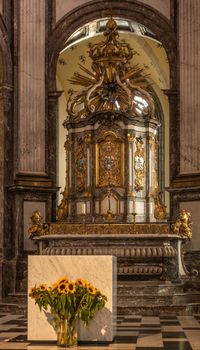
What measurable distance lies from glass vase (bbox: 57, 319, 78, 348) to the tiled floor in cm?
8

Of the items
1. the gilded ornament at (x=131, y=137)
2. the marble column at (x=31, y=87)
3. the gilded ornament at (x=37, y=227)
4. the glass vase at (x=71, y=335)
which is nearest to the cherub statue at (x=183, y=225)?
the gilded ornament at (x=131, y=137)

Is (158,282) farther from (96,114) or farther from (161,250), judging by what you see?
(96,114)

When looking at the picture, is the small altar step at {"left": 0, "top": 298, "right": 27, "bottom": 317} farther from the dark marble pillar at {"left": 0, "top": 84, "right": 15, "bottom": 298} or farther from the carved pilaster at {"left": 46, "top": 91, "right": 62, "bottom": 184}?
the carved pilaster at {"left": 46, "top": 91, "right": 62, "bottom": 184}

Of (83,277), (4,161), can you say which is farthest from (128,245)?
(83,277)

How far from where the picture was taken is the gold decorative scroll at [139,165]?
A: 16.1 meters

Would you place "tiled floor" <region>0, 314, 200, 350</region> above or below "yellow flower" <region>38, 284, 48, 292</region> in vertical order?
below

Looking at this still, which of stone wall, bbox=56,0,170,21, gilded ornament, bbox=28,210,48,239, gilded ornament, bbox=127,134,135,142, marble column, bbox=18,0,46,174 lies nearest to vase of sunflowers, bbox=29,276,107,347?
gilded ornament, bbox=28,210,48,239

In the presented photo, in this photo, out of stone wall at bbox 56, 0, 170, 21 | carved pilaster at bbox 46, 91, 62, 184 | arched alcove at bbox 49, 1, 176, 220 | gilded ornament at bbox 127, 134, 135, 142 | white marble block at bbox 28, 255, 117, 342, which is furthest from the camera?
stone wall at bbox 56, 0, 170, 21

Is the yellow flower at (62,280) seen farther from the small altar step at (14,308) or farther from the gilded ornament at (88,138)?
the gilded ornament at (88,138)

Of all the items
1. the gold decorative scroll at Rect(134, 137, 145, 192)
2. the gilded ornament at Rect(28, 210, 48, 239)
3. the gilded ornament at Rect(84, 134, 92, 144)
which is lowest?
the gilded ornament at Rect(28, 210, 48, 239)

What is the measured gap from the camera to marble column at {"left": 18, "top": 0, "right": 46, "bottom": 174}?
54.2ft

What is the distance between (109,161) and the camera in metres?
16.2

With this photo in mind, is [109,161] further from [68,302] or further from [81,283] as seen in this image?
[68,302]

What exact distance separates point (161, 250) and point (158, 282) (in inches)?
22.2
